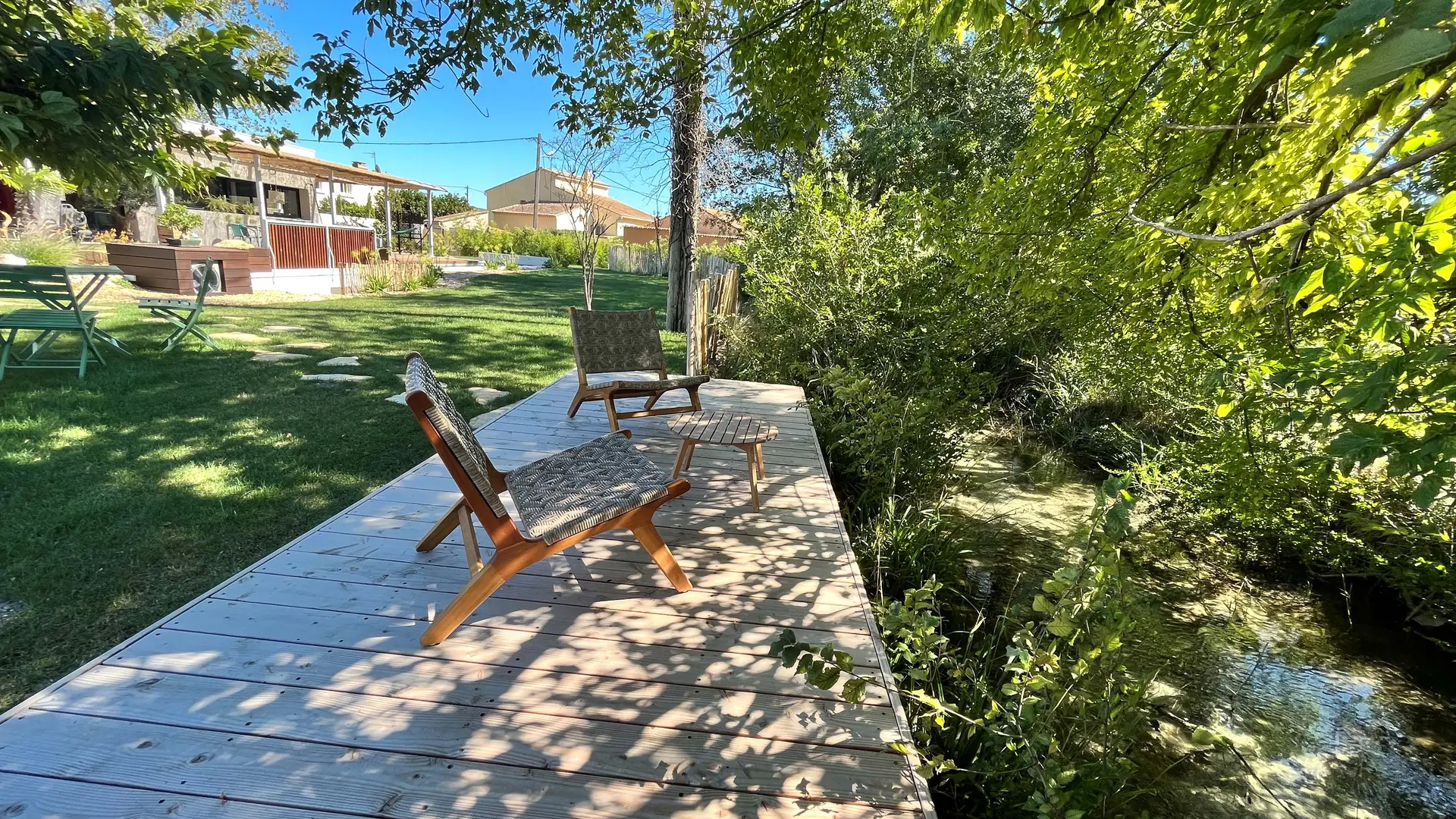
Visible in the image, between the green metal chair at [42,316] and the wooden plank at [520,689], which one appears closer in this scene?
the wooden plank at [520,689]

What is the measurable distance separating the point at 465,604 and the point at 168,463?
10.4ft

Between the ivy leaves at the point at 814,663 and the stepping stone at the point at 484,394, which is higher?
the ivy leaves at the point at 814,663

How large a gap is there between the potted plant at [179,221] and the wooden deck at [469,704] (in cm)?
1843

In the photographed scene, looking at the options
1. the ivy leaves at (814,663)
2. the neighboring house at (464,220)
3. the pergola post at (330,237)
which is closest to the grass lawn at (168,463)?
the ivy leaves at (814,663)

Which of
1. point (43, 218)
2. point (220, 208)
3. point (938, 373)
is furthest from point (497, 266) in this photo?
point (938, 373)

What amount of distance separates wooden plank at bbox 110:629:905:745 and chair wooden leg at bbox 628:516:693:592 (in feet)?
1.71

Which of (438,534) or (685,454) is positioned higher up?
(685,454)

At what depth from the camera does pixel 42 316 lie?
18.4ft

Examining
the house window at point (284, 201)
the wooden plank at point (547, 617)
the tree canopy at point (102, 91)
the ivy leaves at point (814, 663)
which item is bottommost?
the wooden plank at point (547, 617)

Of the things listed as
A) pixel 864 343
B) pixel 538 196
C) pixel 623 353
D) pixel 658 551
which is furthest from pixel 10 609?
pixel 538 196

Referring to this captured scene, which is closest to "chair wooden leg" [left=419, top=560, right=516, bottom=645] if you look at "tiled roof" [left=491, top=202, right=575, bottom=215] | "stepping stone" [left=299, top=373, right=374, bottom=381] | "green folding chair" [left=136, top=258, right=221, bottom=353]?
"stepping stone" [left=299, top=373, right=374, bottom=381]

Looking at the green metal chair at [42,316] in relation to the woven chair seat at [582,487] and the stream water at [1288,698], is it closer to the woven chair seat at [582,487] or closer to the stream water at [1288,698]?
the woven chair seat at [582,487]

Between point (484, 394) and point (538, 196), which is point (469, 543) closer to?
point (484, 394)

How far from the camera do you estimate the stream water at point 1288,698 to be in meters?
2.43
